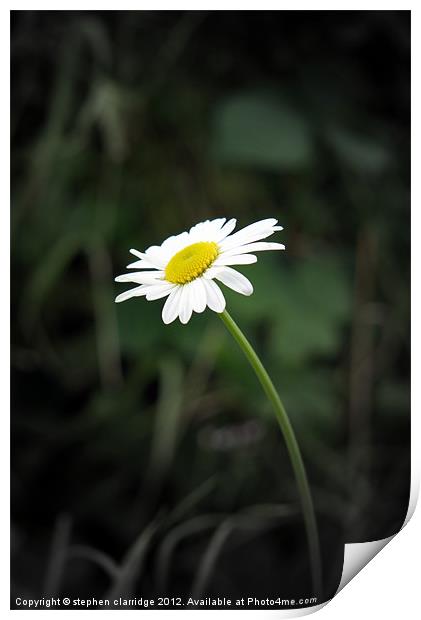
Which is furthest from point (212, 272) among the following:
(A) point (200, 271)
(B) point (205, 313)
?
(B) point (205, 313)

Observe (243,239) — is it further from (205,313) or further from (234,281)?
(205,313)

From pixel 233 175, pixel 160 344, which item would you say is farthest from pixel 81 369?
pixel 233 175

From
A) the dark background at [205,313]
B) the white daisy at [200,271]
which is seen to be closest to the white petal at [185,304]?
the white daisy at [200,271]

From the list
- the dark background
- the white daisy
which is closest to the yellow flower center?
the white daisy

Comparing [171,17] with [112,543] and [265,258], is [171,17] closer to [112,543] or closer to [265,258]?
[265,258]

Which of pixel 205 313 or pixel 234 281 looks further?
pixel 205 313

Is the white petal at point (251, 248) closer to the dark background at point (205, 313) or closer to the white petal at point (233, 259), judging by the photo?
the white petal at point (233, 259)
